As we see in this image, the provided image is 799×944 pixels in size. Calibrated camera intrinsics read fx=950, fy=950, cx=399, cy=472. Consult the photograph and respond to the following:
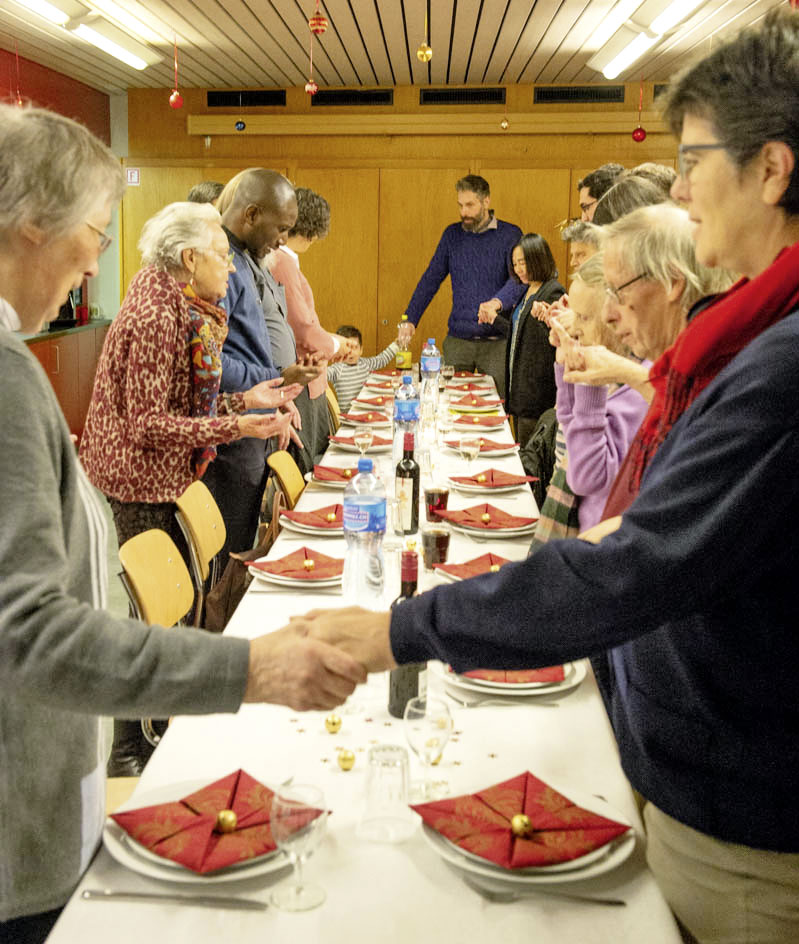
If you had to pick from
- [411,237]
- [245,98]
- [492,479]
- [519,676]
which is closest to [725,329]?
[519,676]

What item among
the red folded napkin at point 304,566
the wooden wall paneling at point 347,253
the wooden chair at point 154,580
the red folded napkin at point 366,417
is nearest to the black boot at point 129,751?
the wooden chair at point 154,580

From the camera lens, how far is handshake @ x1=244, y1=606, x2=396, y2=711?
1382 mm

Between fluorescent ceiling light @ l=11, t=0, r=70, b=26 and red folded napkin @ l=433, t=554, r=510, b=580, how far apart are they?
17.1 ft

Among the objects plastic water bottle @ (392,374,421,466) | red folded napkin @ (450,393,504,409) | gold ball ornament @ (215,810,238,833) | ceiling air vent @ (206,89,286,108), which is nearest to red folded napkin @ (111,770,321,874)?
gold ball ornament @ (215,810,238,833)

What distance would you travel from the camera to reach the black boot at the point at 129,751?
2.77 metres

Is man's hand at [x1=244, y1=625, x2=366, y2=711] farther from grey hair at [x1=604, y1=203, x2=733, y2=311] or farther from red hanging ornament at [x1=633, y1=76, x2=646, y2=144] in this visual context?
red hanging ornament at [x1=633, y1=76, x2=646, y2=144]

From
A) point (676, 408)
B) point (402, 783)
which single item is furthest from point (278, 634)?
point (676, 408)

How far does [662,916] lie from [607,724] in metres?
0.55

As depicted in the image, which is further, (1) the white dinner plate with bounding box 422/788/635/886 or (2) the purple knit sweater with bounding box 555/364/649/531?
(2) the purple knit sweater with bounding box 555/364/649/531

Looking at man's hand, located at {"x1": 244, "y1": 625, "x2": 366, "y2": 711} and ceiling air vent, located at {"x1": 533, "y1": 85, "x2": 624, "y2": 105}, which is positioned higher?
ceiling air vent, located at {"x1": 533, "y1": 85, "x2": 624, "y2": 105}

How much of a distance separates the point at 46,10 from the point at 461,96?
183 inches

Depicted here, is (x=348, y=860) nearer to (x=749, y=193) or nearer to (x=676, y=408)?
(x=676, y=408)

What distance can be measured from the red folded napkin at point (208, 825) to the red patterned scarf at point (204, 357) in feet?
6.64

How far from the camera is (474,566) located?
8.39ft
